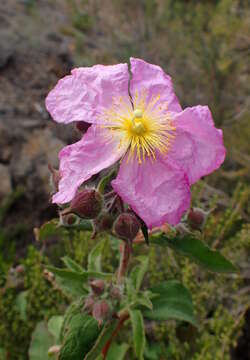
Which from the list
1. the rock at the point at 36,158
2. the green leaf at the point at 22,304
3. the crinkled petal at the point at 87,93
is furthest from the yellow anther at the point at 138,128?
the rock at the point at 36,158

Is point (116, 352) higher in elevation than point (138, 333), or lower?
lower

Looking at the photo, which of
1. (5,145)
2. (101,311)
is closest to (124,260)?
(101,311)

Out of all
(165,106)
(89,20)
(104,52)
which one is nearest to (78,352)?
(165,106)

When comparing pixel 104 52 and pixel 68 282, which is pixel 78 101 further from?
pixel 104 52

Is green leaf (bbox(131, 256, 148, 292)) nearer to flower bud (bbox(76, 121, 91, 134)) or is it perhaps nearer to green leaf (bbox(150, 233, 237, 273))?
green leaf (bbox(150, 233, 237, 273))

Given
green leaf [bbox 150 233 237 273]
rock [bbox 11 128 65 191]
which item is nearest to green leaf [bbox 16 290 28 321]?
green leaf [bbox 150 233 237 273]

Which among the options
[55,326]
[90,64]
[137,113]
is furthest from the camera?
[90,64]

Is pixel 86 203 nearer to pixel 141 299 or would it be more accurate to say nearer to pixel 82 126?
pixel 82 126
